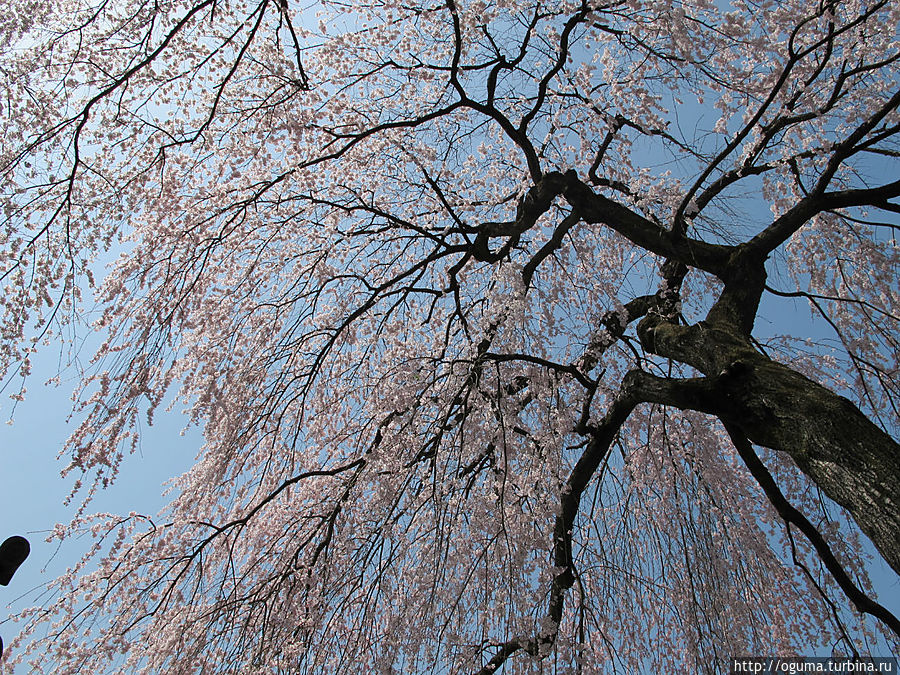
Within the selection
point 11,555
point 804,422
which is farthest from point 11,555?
point 804,422

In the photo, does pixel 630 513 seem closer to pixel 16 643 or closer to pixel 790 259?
pixel 790 259

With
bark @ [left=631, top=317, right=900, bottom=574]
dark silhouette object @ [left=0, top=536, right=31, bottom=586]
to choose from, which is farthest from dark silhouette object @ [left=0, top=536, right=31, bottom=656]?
bark @ [left=631, top=317, right=900, bottom=574]

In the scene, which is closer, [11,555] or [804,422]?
[11,555]

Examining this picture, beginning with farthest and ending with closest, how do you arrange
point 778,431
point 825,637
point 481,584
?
point 825,637
point 481,584
point 778,431

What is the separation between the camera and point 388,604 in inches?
149

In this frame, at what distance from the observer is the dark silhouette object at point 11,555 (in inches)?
52.4

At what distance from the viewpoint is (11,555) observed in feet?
4.41

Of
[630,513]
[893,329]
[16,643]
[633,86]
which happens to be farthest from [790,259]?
[16,643]

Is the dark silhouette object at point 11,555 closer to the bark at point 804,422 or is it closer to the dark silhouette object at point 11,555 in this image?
the dark silhouette object at point 11,555

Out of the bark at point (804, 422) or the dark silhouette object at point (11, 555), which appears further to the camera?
the bark at point (804, 422)

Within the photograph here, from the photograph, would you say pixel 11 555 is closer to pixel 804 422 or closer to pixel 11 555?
pixel 11 555

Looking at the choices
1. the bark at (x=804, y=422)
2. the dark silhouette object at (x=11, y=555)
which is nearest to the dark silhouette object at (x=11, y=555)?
→ the dark silhouette object at (x=11, y=555)

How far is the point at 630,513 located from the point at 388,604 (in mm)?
1812

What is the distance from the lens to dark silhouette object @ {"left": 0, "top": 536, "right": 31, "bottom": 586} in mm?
1332
